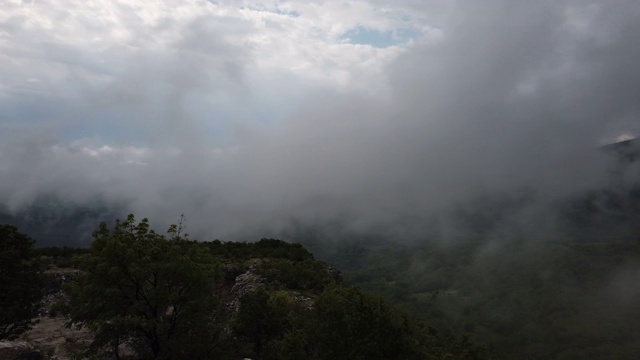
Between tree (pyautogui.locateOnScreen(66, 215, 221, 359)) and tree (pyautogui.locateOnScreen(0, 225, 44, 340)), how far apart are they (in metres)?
12.6

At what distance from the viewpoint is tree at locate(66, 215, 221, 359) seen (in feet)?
76.0

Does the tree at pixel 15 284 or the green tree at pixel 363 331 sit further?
the tree at pixel 15 284

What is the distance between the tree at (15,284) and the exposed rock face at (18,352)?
8.96 feet

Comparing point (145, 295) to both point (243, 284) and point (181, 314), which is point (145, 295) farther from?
point (243, 284)

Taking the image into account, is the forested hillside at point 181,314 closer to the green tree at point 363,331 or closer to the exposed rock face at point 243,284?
the green tree at point 363,331

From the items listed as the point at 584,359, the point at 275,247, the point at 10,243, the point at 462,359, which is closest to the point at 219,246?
the point at 275,247

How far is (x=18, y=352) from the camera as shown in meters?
29.5

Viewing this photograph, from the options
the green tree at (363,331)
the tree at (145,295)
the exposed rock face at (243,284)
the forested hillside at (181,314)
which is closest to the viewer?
the tree at (145,295)

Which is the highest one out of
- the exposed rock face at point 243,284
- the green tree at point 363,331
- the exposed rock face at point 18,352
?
the exposed rock face at point 243,284

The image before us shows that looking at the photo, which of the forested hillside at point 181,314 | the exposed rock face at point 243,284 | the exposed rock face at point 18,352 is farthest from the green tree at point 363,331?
the exposed rock face at point 18,352

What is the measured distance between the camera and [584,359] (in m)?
198

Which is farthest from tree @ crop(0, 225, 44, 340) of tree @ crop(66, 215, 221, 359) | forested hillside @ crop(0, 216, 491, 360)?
tree @ crop(66, 215, 221, 359)

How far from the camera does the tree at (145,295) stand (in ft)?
76.0

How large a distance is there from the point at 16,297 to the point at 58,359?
599 centimetres
